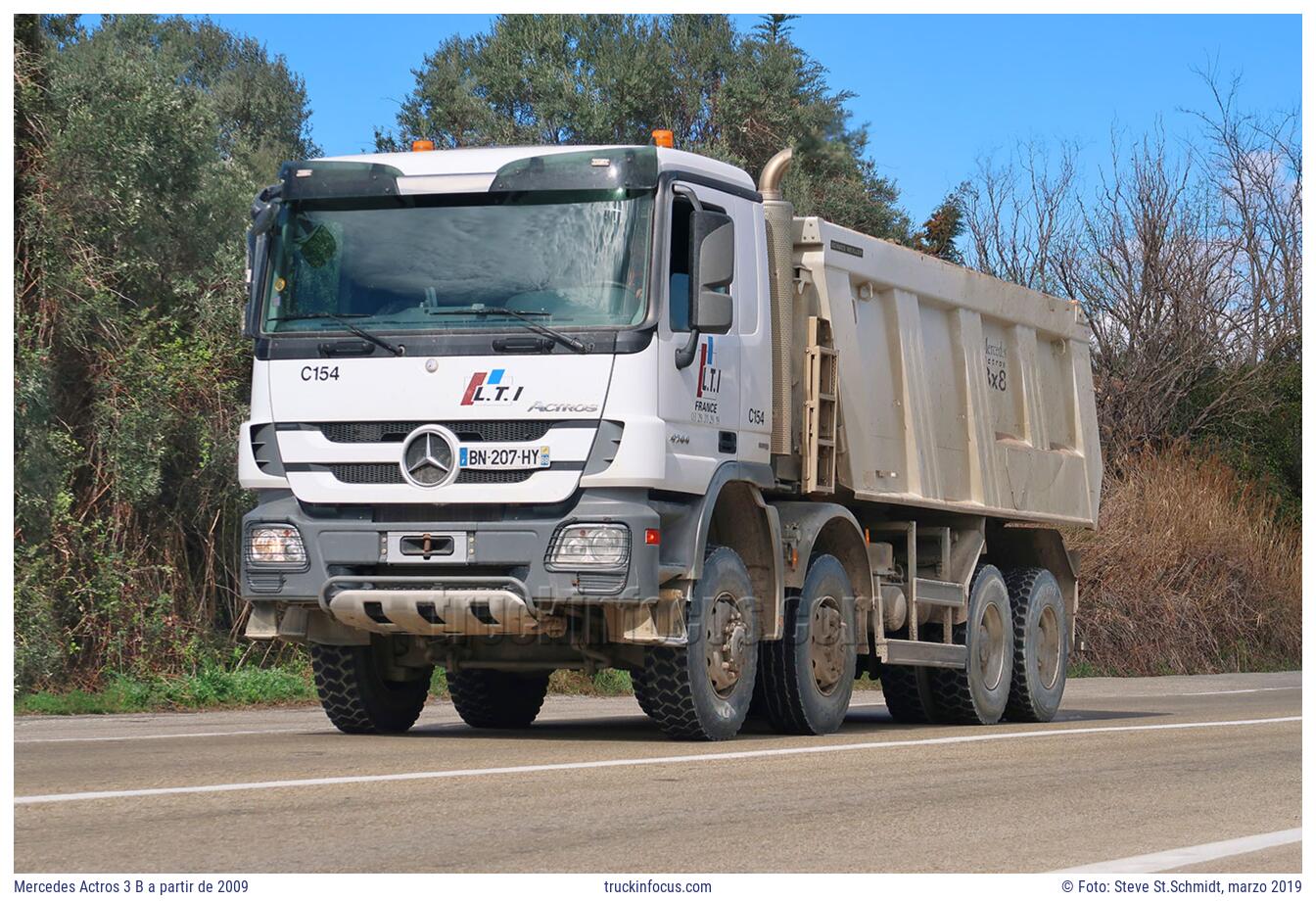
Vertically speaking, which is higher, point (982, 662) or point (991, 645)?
point (991, 645)

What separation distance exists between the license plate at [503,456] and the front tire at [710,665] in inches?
45.9

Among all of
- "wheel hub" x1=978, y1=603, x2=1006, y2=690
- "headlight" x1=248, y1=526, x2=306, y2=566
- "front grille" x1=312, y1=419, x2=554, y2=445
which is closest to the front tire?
"front grille" x1=312, y1=419, x2=554, y2=445

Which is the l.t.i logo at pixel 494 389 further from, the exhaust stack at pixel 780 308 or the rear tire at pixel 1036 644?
the rear tire at pixel 1036 644

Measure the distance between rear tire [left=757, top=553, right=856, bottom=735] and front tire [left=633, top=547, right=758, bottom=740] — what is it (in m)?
0.60

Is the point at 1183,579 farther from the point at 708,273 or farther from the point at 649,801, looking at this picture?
the point at 649,801

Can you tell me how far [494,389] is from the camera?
1063 centimetres

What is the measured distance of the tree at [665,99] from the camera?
35031 millimetres

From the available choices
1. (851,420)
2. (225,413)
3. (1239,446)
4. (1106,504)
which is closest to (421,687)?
(851,420)

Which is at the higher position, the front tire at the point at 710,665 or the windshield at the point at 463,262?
the windshield at the point at 463,262

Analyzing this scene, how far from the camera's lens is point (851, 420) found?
13.0m

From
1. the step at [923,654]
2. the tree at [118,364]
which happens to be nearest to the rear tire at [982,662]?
the step at [923,654]

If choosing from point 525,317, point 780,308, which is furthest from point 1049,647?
point 525,317

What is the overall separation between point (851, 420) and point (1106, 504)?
57.6 ft

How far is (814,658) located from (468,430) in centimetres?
302
